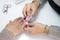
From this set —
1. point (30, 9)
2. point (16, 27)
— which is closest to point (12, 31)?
point (16, 27)

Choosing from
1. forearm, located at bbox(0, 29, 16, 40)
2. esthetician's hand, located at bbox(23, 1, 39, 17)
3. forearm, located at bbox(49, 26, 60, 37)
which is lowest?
forearm, located at bbox(49, 26, 60, 37)

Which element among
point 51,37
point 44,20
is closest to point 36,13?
point 44,20

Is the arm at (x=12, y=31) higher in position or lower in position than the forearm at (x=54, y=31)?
higher

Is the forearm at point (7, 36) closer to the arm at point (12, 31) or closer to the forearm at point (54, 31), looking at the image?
the arm at point (12, 31)

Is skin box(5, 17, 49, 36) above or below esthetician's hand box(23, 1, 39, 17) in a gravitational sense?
below

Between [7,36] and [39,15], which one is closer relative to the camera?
[7,36]

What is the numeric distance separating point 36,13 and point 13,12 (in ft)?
0.40

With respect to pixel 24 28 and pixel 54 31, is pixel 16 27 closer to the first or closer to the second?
pixel 24 28

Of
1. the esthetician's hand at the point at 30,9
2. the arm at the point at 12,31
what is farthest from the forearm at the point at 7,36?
the esthetician's hand at the point at 30,9

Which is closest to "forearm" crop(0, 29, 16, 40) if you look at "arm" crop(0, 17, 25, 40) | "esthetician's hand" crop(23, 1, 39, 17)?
"arm" crop(0, 17, 25, 40)

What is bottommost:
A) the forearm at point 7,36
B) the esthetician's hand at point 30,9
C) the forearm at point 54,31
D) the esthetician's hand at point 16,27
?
the forearm at point 54,31

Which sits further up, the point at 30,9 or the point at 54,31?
the point at 30,9

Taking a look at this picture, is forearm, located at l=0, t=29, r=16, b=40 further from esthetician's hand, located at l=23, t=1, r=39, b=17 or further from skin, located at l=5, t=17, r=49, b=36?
esthetician's hand, located at l=23, t=1, r=39, b=17

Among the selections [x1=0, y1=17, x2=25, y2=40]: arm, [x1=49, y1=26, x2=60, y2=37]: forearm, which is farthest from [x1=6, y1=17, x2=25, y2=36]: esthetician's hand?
[x1=49, y1=26, x2=60, y2=37]: forearm
